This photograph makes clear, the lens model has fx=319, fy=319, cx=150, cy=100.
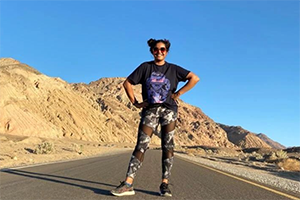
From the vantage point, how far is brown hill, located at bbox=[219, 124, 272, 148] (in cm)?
14725

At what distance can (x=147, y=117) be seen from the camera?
5.16 m

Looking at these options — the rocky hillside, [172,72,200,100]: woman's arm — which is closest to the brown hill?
the rocky hillside

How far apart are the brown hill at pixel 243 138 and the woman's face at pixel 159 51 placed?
14532 centimetres

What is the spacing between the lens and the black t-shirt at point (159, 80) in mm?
5137

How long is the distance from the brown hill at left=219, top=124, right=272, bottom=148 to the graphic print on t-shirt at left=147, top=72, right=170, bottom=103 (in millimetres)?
145373

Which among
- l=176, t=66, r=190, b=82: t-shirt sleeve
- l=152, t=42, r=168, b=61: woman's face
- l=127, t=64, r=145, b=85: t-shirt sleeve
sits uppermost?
l=152, t=42, r=168, b=61: woman's face

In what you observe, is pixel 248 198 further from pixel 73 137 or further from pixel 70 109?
pixel 70 109

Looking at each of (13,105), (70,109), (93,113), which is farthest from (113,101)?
(13,105)

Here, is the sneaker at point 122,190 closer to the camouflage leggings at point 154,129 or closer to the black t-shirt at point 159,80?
the camouflage leggings at point 154,129

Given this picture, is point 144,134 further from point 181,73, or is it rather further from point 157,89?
point 181,73

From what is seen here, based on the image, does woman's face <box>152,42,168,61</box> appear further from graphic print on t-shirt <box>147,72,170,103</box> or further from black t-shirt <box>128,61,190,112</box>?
graphic print on t-shirt <box>147,72,170,103</box>

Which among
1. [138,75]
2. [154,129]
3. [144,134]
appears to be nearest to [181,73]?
[138,75]

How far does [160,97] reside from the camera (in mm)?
5121

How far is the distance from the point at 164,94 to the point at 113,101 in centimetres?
10426
